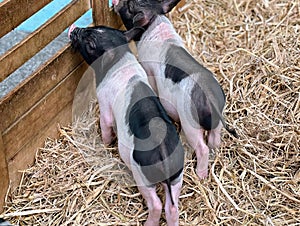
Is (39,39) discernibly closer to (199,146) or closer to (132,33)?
(132,33)

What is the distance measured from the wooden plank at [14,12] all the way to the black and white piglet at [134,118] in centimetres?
40

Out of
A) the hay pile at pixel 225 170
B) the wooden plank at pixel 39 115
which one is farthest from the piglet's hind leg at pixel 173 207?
the wooden plank at pixel 39 115

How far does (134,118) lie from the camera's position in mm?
2508

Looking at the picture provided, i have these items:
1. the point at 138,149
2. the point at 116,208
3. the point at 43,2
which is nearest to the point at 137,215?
the point at 116,208

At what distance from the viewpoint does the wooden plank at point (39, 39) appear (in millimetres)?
2461

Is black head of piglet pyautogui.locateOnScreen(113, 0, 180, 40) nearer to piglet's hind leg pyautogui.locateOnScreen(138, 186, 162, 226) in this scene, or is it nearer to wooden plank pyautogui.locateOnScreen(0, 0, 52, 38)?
wooden plank pyautogui.locateOnScreen(0, 0, 52, 38)

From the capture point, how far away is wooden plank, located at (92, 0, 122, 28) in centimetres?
302

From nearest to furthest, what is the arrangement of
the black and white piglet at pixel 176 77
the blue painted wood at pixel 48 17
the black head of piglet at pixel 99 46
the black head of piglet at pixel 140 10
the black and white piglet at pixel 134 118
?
the black and white piglet at pixel 134 118 → the black and white piglet at pixel 176 77 → the black head of piglet at pixel 99 46 → the black head of piglet at pixel 140 10 → the blue painted wood at pixel 48 17

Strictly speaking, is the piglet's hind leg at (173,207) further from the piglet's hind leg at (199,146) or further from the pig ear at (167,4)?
the pig ear at (167,4)

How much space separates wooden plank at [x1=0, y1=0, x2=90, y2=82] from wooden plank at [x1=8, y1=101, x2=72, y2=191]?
16.0 inches

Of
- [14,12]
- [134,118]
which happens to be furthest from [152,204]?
[14,12]

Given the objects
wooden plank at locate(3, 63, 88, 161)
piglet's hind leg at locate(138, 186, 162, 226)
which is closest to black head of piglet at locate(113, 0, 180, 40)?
wooden plank at locate(3, 63, 88, 161)

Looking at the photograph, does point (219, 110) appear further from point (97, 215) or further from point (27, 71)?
point (27, 71)

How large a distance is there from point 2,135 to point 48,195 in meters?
0.36
